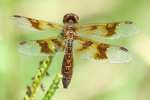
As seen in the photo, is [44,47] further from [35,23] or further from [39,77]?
[39,77]

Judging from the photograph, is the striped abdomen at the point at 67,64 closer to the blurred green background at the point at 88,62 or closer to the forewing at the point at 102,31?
the forewing at the point at 102,31

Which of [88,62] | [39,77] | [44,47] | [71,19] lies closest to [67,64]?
[44,47]

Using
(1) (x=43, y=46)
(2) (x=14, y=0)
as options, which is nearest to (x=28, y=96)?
(1) (x=43, y=46)

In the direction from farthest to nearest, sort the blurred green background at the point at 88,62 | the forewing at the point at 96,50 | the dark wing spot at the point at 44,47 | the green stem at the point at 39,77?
the blurred green background at the point at 88,62
the forewing at the point at 96,50
the dark wing spot at the point at 44,47
the green stem at the point at 39,77

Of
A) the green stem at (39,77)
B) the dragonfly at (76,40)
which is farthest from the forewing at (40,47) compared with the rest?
the green stem at (39,77)

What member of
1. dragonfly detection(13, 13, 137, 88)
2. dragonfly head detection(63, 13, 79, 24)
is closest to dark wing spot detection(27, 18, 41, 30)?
dragonfly detection(13, 13, 137, 88)

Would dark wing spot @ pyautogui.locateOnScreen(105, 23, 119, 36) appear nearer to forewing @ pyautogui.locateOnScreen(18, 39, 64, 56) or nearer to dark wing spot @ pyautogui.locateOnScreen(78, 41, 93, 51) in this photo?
dark wing spot @ pyautogui.locateOnScreen(78, 41, 93, 51)
